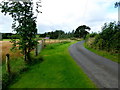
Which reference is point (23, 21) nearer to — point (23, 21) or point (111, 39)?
point (23, 21)

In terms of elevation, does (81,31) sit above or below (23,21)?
above

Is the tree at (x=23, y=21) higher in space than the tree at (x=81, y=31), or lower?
lower

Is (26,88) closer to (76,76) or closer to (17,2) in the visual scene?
(76,76)

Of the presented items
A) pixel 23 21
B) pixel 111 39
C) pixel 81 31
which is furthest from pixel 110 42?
pixel 81 31

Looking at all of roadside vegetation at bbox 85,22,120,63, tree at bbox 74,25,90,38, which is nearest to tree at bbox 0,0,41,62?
roadside vegetation at bbox 85,22,120,63

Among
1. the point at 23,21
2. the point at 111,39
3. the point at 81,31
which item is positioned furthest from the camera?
the point at 81,31

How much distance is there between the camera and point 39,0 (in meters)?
11.1

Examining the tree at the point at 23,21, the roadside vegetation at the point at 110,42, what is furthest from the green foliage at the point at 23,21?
the roadside vegetation at the point at 110,42

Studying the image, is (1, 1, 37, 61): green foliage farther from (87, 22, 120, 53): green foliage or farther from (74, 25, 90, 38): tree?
(74, 25, 90, 38): tree

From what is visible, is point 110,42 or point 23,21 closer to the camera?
point 23,21

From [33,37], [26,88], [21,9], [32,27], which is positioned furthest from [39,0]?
[26,88]

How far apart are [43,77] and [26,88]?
5.17ft

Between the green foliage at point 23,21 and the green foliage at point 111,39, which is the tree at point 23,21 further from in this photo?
the green foliage at point 111,39

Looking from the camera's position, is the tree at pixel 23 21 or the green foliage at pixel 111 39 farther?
the green foliage at pixel 111 39
